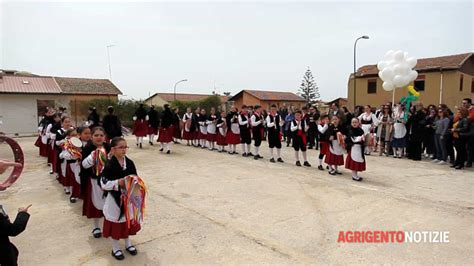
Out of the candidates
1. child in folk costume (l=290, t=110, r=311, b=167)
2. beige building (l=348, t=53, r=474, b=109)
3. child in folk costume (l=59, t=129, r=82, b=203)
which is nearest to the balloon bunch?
child in folk costume (l=290, t=110, r=311, b=167)

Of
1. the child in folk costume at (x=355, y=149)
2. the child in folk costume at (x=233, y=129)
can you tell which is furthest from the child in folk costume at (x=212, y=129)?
the child in folk costume at (x=355, y=149)

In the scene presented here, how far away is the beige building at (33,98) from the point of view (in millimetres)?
23734

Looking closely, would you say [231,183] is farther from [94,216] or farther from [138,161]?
[138,161]

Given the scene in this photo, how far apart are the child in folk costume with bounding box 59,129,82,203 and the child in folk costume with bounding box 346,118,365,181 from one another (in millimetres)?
5432

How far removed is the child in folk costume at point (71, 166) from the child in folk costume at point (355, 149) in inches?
214

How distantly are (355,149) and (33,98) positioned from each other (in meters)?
25.2

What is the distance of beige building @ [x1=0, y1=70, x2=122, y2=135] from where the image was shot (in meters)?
23.7

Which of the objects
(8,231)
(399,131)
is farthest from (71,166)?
(399,131)

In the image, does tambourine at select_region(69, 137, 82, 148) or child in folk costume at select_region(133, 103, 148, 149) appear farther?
child in folk costume at select_region(133, 103, 148, 149)

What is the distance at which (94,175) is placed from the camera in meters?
4.38

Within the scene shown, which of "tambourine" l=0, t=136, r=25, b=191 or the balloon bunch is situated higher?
the balloon bunch

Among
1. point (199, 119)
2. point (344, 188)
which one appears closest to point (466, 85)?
point (199, 119)

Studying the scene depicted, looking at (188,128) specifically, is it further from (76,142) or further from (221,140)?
(76,142)

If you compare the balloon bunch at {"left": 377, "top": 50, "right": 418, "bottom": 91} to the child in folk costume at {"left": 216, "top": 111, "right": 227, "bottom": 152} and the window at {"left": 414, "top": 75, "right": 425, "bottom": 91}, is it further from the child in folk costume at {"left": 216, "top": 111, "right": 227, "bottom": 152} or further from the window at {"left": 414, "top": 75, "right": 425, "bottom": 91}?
the window at {"left": 414, "top": 75, "right": 425, "bottom": 91}
